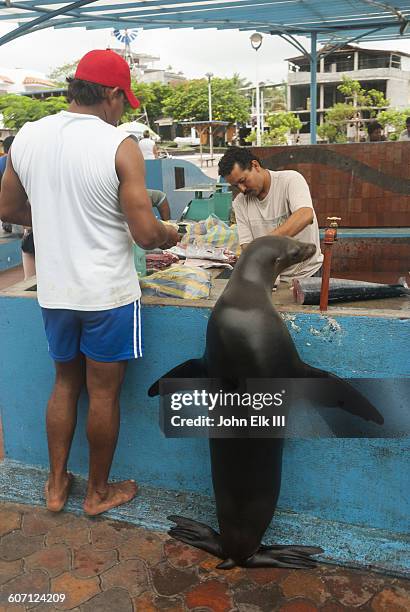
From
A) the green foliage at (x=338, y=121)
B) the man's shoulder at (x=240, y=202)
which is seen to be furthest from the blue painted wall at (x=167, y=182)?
the green foliage at (x=338, y=121)

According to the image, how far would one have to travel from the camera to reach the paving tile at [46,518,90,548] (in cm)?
241

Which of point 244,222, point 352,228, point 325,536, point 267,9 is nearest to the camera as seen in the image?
point 325,536

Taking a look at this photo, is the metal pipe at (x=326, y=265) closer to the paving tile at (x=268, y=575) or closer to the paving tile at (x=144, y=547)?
the paving tile at (x=268, y=575)

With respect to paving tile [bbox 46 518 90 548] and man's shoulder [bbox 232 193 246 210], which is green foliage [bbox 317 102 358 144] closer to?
man's shoulder [bbox 232 193 246 210]

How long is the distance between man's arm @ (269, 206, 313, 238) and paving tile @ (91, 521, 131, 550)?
5.35 ft

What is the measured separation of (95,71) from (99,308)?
931 mm

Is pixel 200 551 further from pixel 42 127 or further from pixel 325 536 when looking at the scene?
pixel 42 127

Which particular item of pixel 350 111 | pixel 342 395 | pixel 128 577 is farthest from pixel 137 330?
pixel 350 111

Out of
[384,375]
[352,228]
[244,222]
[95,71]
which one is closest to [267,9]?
[352,228]

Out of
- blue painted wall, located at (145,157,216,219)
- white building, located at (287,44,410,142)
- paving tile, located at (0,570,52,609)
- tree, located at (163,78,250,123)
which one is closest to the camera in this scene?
paving tile, located at (0,570,52,609)

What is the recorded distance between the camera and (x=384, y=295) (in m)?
2.50

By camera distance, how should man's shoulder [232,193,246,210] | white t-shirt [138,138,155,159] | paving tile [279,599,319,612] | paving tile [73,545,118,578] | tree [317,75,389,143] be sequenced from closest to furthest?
paving tile [279,599,319,612]
paving tile [73,545,118,578]
man's shoulder [232,193,246,210]
white t-shirt [138,138,155,159]
tree [317,75,389,143]

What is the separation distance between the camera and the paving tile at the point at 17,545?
7.64 ft

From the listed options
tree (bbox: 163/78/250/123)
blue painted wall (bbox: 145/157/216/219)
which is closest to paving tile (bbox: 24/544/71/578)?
blue painted wall (bbox: 145/157/216/219)
